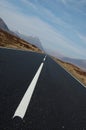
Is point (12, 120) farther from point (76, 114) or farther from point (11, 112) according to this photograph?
point (76, 114)

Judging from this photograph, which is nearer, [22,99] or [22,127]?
[22,127]

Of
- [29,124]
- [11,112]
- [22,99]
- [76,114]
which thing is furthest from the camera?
[76,114]

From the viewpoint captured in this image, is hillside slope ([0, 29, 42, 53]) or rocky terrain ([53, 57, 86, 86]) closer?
rocky terrain ([53, 57, 86, 86])

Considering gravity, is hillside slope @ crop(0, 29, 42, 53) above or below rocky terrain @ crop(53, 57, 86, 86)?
below

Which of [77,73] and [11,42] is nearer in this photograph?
[77,73]

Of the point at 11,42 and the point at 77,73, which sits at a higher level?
the point at 77,73

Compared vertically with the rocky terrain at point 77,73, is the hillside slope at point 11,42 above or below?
below

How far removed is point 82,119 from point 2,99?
2.24 meters

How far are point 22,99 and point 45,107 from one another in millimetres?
654

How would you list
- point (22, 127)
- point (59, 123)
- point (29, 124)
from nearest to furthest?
1. point (22, 127)
2. point (29, 124)
3. point (59, 123)

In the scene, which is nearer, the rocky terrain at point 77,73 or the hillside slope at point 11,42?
the rocky terrain at point 77,73

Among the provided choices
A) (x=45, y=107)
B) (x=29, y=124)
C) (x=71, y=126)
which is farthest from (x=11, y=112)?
(x=45, y=107)

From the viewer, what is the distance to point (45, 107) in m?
7.64

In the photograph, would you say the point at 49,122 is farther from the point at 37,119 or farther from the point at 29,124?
the point at 29,124
